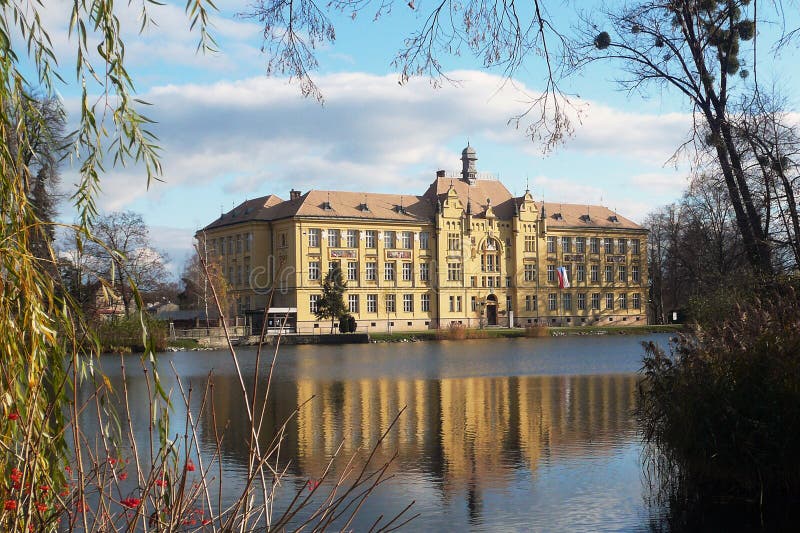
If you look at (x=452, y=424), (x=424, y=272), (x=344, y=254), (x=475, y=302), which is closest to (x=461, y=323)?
(x=475, y=302)

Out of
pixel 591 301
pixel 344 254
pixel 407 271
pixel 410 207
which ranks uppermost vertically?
pixel 410 207

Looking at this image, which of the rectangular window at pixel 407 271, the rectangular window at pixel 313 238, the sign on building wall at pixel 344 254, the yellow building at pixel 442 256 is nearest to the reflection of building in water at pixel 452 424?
the yellow building at pixel 442 256

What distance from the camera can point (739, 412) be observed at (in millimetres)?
9164

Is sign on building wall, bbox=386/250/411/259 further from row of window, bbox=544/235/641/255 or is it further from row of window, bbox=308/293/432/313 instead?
row of window, bbox=544/235/641/255

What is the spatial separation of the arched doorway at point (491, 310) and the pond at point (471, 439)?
51.8 m

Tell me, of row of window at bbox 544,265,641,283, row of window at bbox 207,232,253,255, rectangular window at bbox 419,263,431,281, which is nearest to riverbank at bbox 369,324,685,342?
row of window at bbox 544,265,641,283

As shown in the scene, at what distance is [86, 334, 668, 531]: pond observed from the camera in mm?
9852

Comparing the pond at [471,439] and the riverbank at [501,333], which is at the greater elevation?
the riverbank at [501,333]

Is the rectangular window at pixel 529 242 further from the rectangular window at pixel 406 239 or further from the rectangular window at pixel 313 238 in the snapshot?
the rectangular window at pixel 313 238

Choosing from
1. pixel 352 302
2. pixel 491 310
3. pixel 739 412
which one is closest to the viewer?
pixel 739 412

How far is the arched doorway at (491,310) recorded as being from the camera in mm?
82938

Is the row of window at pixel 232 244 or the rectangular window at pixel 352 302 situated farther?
the row of window at pixel 232 244

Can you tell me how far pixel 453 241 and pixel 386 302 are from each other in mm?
8107

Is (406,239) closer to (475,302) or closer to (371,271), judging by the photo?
(371,271)
